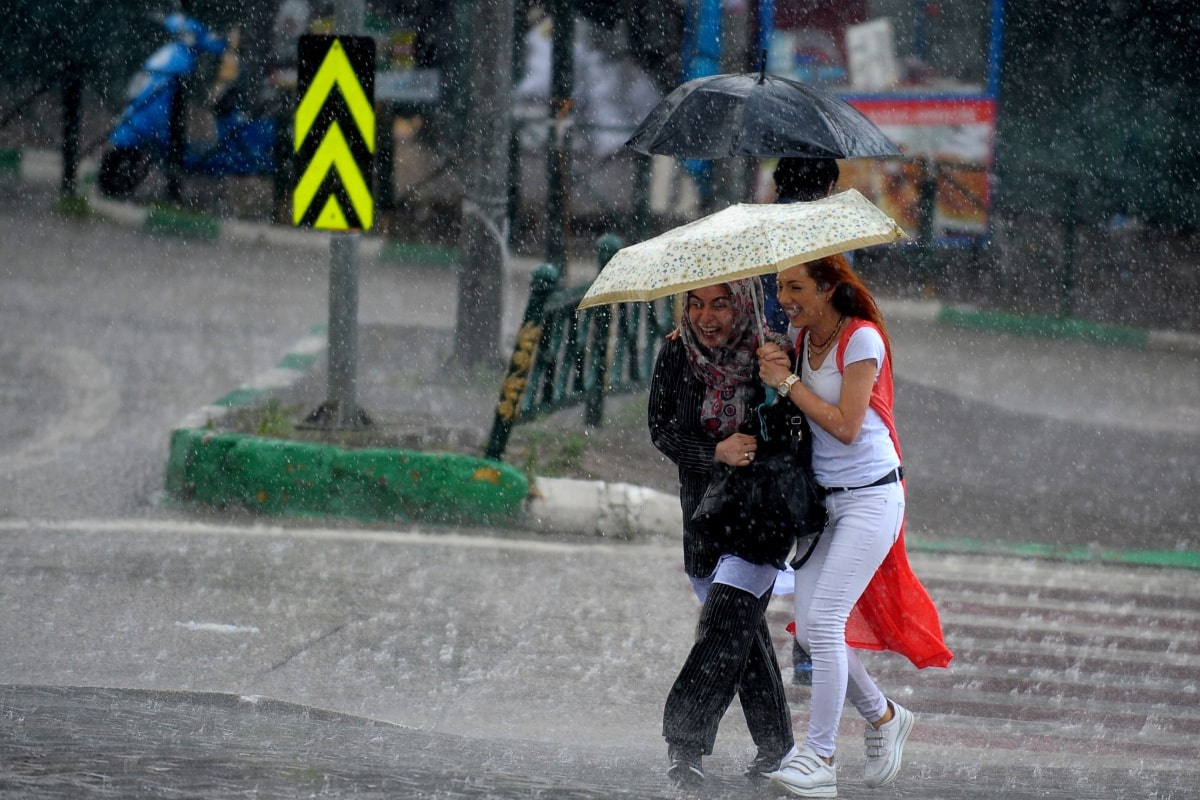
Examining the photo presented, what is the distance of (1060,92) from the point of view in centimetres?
1568

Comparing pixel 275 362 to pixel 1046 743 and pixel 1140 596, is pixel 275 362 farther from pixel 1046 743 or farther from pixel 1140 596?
pixel 1046 743

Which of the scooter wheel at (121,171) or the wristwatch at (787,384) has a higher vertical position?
the wristwatch at (787,384)

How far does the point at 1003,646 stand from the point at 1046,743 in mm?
1091

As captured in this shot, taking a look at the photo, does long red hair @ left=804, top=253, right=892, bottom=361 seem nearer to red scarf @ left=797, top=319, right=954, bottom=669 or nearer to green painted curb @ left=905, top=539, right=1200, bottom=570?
red scarf @ left=797, top=319, right=954, bottom=669

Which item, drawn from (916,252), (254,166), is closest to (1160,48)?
(916,252)

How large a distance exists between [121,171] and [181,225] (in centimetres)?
130

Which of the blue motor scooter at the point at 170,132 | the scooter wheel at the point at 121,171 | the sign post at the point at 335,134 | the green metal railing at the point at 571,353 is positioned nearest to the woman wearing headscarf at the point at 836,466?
the green metal railing at the point at 571,353

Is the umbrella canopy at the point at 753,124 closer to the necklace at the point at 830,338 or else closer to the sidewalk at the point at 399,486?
the necklace at the point at 830,338

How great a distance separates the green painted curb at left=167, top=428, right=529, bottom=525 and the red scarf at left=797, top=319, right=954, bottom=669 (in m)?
3.42

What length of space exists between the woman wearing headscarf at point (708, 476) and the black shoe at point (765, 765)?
2 centimetres

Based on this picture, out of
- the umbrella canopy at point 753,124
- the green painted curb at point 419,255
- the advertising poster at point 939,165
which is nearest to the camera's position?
the umbrella canopy at point 753,124

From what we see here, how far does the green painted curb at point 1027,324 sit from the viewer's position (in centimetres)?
1419

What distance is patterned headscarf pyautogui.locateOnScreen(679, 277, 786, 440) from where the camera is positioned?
15.1 feet

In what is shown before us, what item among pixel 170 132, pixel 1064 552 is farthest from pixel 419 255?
pixel 1064 552
